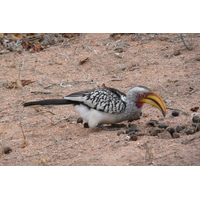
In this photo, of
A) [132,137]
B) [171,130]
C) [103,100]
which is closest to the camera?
[132,137]

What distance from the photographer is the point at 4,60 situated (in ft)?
28.9

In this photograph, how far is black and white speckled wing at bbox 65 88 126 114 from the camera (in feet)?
17.1

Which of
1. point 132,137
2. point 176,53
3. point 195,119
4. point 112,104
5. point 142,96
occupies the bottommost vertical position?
point 132,137

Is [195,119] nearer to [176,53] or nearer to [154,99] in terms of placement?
[154,99]

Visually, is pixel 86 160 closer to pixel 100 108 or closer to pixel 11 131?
pixel 100 108

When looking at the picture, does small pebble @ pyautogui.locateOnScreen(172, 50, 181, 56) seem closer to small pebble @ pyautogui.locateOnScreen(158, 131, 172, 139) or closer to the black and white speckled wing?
the black and white speckled wing

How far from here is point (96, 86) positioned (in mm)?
7227

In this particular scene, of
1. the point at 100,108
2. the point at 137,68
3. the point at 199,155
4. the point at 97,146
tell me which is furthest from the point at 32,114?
the point at 199,155

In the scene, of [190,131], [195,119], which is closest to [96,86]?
[195,119]

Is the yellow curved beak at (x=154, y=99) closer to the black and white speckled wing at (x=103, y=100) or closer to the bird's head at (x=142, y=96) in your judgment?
the bird's head at (x=142, y=96)

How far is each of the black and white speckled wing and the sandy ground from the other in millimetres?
328

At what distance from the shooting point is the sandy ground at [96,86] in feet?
14.4

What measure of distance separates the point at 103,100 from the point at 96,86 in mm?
1961

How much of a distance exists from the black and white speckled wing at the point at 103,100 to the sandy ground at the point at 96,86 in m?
0.33
